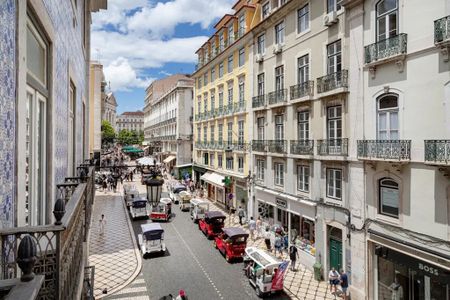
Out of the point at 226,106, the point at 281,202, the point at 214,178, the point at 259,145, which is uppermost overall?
the point at 226,106

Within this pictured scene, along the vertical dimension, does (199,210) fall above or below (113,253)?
above

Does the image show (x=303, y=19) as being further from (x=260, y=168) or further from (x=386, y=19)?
(x=260, y=168)

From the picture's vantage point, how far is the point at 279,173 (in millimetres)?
21438

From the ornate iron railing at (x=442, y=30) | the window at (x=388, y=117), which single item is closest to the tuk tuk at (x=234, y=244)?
the window at (x=388, y=117)

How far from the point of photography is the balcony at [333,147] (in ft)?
49.7

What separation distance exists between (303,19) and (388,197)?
11.8 metres

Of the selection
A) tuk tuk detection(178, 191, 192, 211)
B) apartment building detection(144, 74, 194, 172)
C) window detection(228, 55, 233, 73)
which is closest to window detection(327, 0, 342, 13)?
window detection(228, 55, 233, 73)

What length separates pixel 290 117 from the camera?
65.0 feet

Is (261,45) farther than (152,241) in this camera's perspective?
Yes

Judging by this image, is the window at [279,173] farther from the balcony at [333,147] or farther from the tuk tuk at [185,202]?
the tuk tuk at [185,202]

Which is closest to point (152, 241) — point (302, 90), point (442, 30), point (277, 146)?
point (277, 146)

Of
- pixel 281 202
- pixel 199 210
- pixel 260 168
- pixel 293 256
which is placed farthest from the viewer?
pixel 199 210

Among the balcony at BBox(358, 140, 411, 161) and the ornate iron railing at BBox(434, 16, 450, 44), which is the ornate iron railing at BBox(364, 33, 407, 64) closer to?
the ornate iron railing at BBox(434, 16, 450, 44)

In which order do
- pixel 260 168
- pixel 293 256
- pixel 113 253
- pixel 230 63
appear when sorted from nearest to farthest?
pixel 293 256 < pixel 113 253 < pixel 260 168 < pixel 230 63
